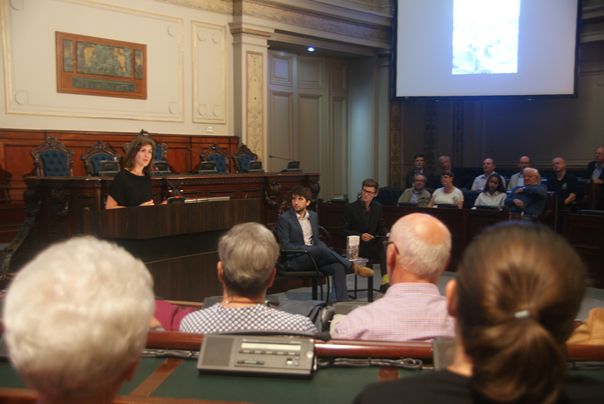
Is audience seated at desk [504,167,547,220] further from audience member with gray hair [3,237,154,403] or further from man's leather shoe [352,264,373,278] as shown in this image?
audience member with gray hair [3,237,154,403]

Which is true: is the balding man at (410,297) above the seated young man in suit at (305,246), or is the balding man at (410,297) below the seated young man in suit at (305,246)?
above

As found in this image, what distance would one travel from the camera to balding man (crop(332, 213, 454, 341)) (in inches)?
77.1

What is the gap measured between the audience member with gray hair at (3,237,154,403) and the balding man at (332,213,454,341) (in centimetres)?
110

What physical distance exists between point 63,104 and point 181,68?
6.31ft

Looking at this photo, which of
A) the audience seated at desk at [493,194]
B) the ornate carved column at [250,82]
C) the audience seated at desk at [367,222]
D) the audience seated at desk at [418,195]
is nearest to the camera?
the audience seated at desk at [367,222]

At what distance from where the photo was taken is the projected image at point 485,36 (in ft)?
31.4

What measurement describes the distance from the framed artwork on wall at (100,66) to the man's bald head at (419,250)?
670 cm

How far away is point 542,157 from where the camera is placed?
11.6 meters

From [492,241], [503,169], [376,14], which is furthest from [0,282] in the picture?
[503,169]

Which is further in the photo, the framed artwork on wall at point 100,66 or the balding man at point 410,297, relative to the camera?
the framed artwork on wall at point 100,66

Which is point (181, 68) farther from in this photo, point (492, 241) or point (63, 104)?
point (492, 241)

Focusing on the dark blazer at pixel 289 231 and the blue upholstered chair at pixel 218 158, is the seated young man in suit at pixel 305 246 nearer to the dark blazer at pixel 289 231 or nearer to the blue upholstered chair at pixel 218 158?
the dark blazer at pixel 289 231

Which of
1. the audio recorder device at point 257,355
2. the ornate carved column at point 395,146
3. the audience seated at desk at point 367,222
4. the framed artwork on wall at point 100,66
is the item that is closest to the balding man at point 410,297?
the audio recorder device at point 257,355

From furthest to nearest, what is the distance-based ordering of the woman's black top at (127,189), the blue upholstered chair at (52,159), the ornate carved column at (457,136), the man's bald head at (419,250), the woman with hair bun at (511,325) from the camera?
the ornate carved column at (457,136) → the blue upholstered chair at (52,159) → the woman's black top at (127,189) → the man's bald head at (419,250) → the woman with hair bun at (511,325)
